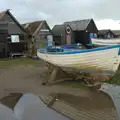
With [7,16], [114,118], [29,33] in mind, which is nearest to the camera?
[114,118]

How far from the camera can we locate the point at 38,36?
23.3 metres

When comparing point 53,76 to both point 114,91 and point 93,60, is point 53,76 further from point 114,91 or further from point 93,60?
point 114,91

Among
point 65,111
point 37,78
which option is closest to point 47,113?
point 65,111

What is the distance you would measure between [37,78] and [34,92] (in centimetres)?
272

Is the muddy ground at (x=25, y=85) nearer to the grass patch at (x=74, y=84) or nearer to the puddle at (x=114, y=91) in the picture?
the grass patch at (x=74, y=84)

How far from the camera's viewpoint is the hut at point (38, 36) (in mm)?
22391

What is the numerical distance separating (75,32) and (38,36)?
19.8 feet

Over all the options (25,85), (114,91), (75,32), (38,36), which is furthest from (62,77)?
(75,32)

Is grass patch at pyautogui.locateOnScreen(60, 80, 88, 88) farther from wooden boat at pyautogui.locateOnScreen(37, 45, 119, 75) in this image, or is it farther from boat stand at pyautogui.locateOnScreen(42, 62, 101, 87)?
wooden boat at pyautogui.locateOnScreen(37, 45, 119, 75)

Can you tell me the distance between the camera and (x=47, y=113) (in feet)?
21.6

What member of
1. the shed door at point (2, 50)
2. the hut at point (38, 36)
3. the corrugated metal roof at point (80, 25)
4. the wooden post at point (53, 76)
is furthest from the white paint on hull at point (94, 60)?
the corrugated metal roof at point (80, 25)

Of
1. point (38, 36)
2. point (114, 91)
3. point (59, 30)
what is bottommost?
point (114, 91)

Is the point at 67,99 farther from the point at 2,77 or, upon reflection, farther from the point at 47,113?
the point at 2,77

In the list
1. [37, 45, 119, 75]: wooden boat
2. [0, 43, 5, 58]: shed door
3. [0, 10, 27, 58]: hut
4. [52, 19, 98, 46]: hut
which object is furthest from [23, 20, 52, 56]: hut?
[37, 45, 119, 75]: wooden boat
